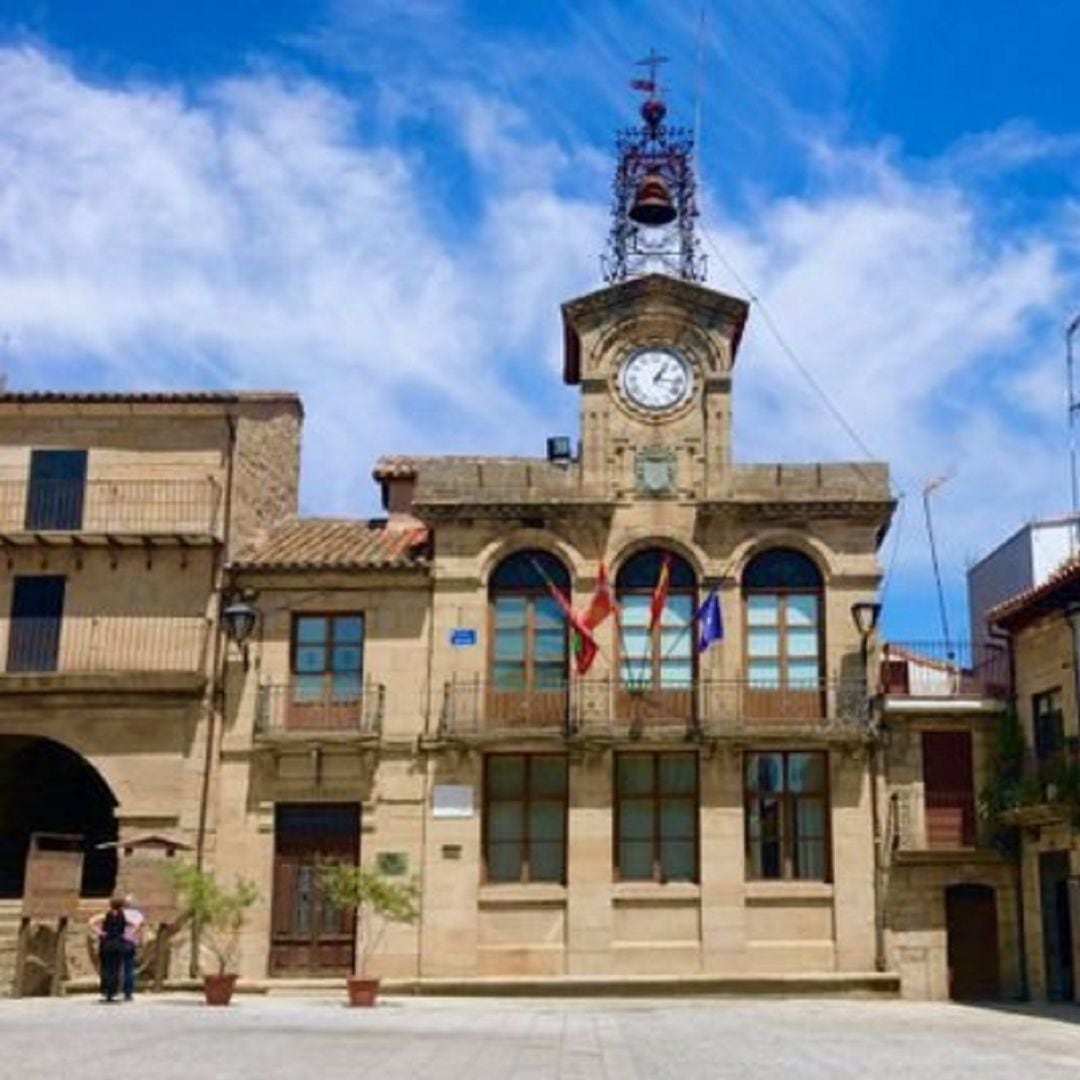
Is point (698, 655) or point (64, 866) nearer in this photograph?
point (64, 866)

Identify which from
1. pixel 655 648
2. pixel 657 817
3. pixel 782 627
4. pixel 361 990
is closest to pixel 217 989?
pixel 361 990

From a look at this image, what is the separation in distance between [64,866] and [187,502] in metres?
7.57

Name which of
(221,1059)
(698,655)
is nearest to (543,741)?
(698,655)

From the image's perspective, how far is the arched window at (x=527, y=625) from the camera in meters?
29.5

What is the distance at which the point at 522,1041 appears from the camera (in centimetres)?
1758

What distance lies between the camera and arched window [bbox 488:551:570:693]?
29.5 meters

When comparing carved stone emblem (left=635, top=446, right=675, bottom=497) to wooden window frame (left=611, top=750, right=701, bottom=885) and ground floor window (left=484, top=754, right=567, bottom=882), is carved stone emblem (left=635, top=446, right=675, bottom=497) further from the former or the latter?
ground floor window (left=484, top=754, right=567, bottom=882)

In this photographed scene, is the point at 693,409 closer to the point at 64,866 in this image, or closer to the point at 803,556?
the point at 803,556

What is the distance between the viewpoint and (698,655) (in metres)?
29.3

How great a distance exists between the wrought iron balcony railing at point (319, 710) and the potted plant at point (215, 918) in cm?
288

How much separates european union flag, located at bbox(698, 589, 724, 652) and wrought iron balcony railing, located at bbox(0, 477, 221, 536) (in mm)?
9297

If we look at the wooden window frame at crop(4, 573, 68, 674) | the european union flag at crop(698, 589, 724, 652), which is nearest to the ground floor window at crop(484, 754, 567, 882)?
the european union flag at crop(698, 589, 724, 652)

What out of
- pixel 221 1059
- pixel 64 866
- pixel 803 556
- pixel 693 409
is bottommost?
pixel 221 1059

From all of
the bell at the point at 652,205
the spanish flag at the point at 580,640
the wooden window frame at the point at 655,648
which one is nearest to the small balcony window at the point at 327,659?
the spanish flag at the point at 580,640
